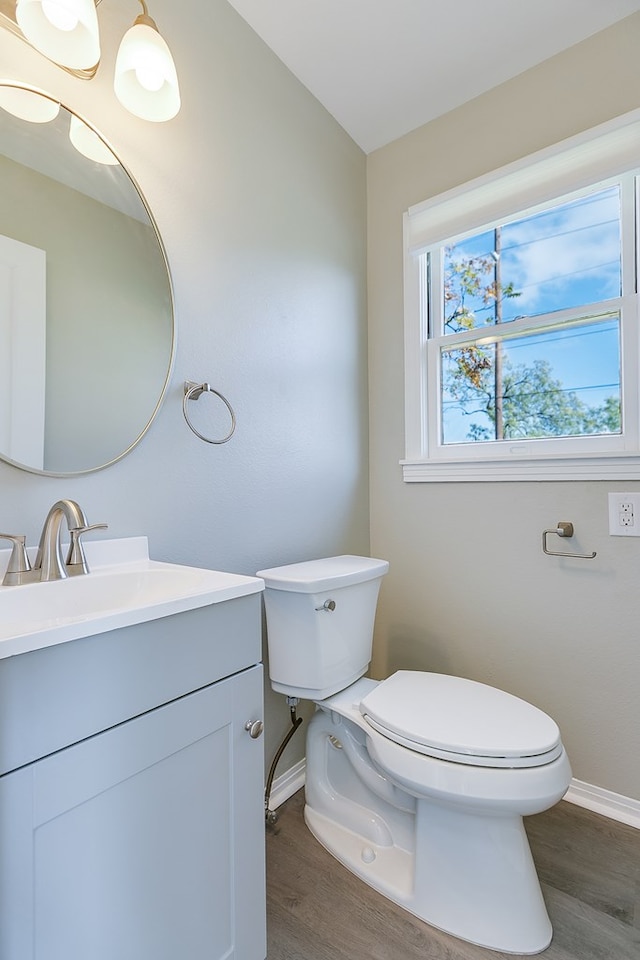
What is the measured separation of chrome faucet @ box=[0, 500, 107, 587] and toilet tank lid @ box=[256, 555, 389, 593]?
1.68 ft

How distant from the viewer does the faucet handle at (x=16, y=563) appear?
88cm

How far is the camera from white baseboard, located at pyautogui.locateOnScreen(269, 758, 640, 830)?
1454 millimetres

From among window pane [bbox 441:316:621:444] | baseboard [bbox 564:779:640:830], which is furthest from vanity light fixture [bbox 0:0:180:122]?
baseboard [bbox 564:779:640:830]

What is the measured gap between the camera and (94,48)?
0.97 m

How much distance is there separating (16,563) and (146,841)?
1.75ft

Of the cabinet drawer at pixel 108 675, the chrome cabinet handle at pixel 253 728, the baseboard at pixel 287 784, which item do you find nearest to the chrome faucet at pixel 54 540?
the cabinet drawer at pixel 108 675

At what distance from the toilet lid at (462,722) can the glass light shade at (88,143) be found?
4.90 feet

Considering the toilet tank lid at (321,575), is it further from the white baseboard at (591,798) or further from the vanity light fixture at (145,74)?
the vanity light fixture at (145,74)

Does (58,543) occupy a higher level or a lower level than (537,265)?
lower

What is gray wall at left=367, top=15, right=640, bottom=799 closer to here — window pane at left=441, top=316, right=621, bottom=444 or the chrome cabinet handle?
window pane at left=441, top=316, right=621, bottom=444

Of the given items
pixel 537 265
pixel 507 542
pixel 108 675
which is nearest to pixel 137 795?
pixel 108 675

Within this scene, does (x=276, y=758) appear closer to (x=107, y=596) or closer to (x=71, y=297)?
(x=107, y=596)

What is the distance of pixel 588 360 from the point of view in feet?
5.25

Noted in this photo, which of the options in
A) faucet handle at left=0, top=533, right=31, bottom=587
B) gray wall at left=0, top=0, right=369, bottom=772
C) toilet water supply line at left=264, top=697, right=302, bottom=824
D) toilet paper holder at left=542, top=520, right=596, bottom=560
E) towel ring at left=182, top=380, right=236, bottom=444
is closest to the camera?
faucet handle at left=0, top=533, right=31, bottom=587
